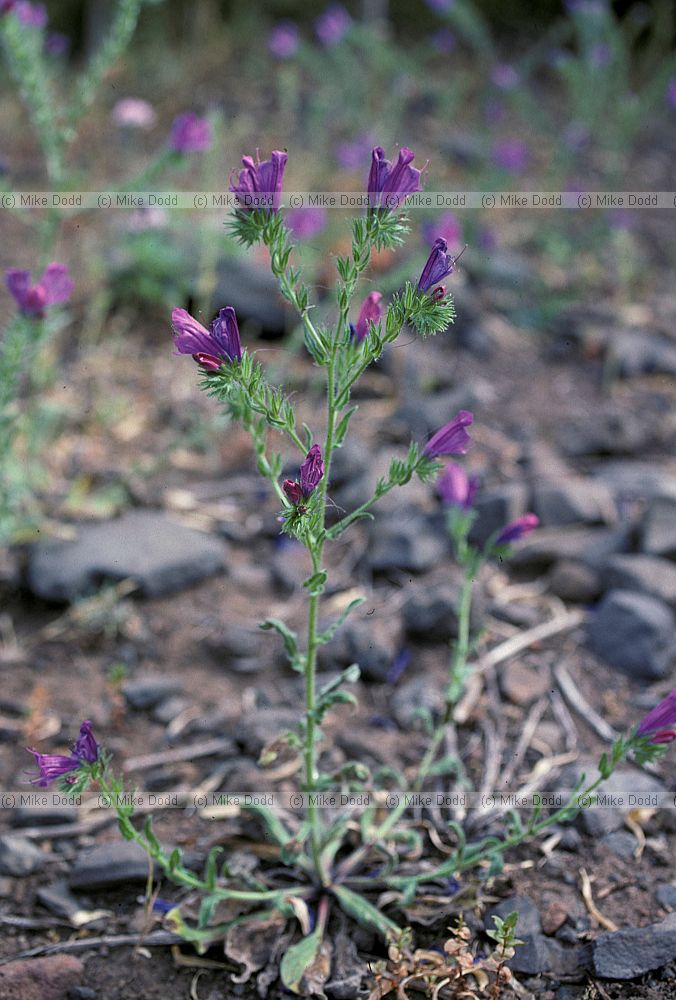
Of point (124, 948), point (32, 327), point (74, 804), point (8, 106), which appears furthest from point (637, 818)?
point (8, 106)

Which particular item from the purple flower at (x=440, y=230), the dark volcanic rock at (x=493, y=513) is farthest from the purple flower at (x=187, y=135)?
the dark volcanic rock at (x=493, y=513)

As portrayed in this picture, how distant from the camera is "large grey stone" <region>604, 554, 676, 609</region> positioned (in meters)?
3.19

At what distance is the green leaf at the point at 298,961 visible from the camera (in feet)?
6.83

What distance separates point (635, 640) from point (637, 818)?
641 millimetres

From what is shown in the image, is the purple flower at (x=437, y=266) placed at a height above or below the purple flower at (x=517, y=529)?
above

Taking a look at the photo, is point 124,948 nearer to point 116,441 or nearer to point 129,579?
point 129,579

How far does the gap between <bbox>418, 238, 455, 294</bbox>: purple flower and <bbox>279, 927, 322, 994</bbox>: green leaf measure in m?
1.34

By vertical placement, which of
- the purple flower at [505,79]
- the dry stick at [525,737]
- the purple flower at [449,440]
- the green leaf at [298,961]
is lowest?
the green leaf at [298,961]

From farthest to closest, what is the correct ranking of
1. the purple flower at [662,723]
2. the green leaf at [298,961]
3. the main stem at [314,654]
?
1. the green leaf at [298,961]
2. the purple flower at [662,723]
3. the main stem at [314,654]

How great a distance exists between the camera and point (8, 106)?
6.68m

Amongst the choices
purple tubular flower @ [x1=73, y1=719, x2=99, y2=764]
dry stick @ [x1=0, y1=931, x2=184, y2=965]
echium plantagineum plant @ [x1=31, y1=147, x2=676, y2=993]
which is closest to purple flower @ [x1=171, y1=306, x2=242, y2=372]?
echium plantagineum plant @ [x1=31, y1=147, x2=676, y2=993]

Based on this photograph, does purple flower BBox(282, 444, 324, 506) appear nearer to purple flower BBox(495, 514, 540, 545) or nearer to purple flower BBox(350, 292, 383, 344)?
purple flower BBox(350, 292, 383, 344)

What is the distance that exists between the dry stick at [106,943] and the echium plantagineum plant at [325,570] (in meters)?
0.06

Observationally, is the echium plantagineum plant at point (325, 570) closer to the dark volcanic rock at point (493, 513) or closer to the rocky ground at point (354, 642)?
the rocky ground at point (354, 642)
